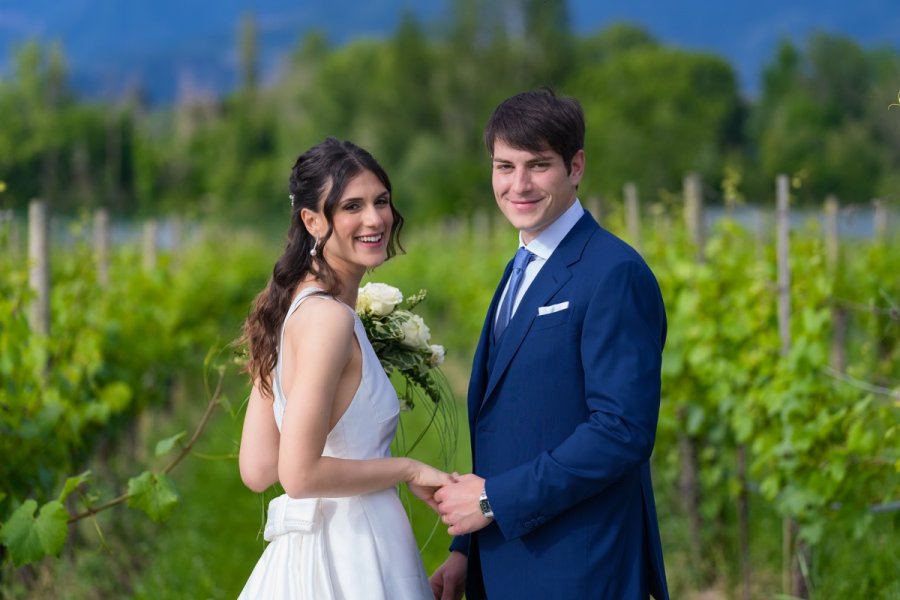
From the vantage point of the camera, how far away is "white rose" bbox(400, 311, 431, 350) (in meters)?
2.76

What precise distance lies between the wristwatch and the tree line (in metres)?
35.7

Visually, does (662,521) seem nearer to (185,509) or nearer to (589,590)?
(185,509)

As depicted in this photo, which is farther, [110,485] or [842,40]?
[842,40]

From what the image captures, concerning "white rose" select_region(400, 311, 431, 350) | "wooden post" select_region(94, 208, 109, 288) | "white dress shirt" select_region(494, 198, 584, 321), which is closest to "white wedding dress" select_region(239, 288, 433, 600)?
"white rose" select_region(400, 311, 431, 350)

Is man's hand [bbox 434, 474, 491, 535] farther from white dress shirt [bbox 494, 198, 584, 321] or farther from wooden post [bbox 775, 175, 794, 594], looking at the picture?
wooden post [bbox 775, 175, 794, 594]

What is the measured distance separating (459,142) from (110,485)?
157ft

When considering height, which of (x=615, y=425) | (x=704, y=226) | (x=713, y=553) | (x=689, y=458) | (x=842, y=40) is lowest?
(x=713, y=553)

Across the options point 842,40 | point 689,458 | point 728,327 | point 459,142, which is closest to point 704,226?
point 728,327

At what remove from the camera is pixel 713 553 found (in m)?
5.28

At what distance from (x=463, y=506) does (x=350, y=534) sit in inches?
10.3

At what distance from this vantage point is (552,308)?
2402 millimetres

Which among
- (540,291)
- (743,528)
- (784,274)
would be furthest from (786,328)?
(540,291)

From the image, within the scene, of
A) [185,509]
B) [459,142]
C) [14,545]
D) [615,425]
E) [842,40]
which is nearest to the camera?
[615,425]

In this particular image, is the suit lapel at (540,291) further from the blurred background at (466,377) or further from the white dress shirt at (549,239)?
the blurred background at (466,377)
